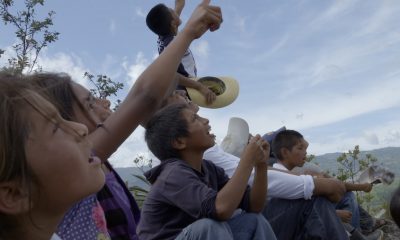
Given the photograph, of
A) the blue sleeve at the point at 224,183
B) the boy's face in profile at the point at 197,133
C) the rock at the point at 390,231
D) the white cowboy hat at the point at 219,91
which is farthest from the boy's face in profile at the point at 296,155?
the boy's face in profile at the point at 197,133

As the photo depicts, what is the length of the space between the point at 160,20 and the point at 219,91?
0.75m

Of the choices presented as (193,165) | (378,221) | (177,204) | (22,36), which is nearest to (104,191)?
(177,204)

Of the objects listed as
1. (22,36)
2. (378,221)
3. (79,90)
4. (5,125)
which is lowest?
(378,221)

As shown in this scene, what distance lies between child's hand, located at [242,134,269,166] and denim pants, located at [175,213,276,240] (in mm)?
314

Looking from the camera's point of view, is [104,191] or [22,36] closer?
[104,191]

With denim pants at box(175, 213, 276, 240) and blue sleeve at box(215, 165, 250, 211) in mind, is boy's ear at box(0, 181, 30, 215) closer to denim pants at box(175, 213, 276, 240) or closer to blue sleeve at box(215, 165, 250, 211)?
denim pants at box(175, 213, 276, 240)

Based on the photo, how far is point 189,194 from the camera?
246 cm

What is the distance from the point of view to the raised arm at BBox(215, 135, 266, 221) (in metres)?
2.36

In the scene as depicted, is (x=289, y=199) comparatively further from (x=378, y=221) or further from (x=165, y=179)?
(x=378, y=221)

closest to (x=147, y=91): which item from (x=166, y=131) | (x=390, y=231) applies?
(x=166, y=131)

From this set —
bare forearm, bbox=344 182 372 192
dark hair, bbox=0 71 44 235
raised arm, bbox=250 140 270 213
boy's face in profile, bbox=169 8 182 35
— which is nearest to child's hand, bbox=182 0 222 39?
dark hair, bbox=0 71 44 235

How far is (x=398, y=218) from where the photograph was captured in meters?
2.38

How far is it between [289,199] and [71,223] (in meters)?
1.86

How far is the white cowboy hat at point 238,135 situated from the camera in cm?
409
